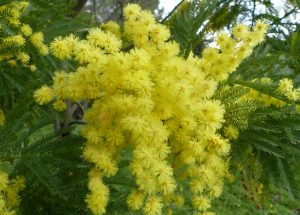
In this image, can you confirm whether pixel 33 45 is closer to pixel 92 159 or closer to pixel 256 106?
pixel 92 159

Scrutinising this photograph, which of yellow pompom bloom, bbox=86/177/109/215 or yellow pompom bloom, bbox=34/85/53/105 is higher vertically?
yellow pompom bloom, bbox=34/85/53/105

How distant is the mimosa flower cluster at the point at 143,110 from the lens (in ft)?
5.35

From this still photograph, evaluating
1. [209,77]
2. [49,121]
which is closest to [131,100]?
[209,77]

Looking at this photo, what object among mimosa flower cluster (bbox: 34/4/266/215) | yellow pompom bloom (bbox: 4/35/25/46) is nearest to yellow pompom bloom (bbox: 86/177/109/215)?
mimosa flower cluster (bbox: 34/4/266/215)

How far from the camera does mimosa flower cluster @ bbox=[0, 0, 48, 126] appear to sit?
2.13m

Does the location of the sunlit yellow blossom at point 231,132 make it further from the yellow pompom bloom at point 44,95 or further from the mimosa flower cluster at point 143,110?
the yellow pompom bloom at point 44,95

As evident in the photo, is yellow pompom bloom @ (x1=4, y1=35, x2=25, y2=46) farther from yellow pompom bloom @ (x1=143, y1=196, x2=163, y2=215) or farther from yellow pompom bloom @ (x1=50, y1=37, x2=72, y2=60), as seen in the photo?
yellow pompom bloom @ (x1=143, y1=196, x2=163, y2=215)

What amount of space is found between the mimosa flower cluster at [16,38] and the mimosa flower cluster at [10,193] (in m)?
0.33

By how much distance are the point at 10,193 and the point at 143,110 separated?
0.79m

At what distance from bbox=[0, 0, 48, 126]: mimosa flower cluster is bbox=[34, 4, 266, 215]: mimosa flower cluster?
1.56ft

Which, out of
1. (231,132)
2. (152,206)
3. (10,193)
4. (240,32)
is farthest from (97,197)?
(240,32)

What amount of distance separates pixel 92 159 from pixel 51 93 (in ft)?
1.07

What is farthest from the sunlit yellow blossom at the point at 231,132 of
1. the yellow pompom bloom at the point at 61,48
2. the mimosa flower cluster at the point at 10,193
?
the mimosa flower cluster at the point at 10,193

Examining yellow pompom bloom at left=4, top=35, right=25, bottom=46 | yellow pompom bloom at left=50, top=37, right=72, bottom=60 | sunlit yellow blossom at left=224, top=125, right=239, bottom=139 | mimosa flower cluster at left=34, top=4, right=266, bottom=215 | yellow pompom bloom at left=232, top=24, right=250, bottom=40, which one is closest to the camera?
mimosa flower cluster at left=34, top=4, right=266, bottom=215
